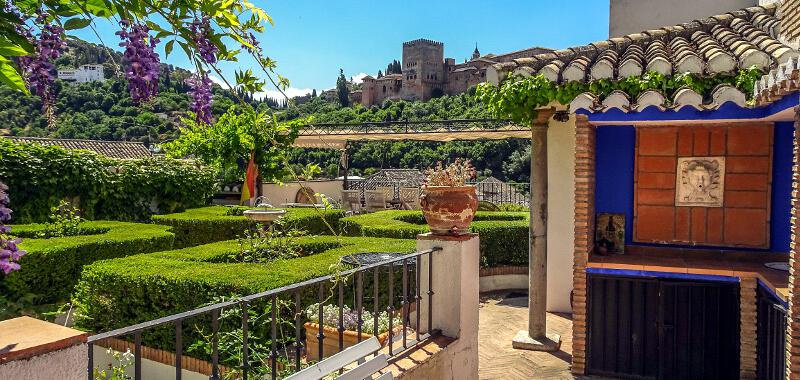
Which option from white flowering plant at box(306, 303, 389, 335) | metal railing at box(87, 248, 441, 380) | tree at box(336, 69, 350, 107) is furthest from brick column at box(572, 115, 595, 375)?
tree at box(336, 69, 350, 107)

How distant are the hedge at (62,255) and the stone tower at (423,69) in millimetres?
79746

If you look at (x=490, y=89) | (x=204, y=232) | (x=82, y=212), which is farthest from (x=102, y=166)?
(x=490, y=89)

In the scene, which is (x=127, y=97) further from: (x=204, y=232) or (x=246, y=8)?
(x=204, y=232)

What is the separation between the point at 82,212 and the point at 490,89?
9322mm

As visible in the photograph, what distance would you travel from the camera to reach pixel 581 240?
5.84m

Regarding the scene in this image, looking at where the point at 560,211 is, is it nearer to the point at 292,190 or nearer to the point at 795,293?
the point at 795,293

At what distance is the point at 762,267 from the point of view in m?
5.78

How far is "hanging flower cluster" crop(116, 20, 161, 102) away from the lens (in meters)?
2.01

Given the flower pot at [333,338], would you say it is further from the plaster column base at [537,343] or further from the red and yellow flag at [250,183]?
the red and yellow flag at [250,183]

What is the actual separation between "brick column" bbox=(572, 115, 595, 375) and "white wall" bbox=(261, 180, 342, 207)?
15147 millimetres

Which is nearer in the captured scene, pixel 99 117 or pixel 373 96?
pixel 99 117

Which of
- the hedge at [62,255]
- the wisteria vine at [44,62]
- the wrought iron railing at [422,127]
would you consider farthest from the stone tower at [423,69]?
the wisteria vine at [44,62]

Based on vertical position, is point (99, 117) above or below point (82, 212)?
above

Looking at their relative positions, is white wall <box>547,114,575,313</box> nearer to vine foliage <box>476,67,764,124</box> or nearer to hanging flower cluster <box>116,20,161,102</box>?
vine foliage <box>476,67,764,124</box>
